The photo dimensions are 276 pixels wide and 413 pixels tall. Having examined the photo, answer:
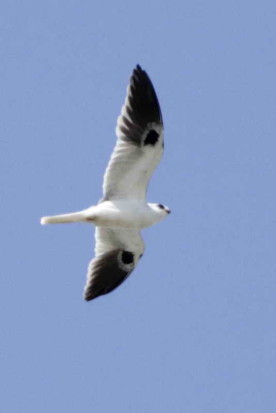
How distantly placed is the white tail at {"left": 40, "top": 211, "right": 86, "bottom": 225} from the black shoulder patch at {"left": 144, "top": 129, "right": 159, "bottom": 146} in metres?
1.32

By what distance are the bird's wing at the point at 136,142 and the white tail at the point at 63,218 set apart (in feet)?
2.13

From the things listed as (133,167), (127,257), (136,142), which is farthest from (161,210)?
(127,257)

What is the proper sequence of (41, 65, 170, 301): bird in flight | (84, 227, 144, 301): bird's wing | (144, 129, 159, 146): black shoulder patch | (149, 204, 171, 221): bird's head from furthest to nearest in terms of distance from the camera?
(84, 227, 144, 301): bird's wing
(149, 204, 171, 221): bird's head
(144, 129, 159, 146): black shoulder patch
(41, 65, 170, 301): bird in flight

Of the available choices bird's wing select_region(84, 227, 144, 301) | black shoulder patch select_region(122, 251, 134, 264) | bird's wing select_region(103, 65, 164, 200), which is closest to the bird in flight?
bird's wing select_region(103, 65, 164, 200)

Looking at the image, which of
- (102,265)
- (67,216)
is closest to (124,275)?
(102,265)

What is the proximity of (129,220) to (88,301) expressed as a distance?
1.77 metres

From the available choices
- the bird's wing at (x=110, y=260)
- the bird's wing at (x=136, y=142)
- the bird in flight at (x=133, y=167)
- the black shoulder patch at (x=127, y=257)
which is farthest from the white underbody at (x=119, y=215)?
the black shoulder patch at (x=127, y=257)

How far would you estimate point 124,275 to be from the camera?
25.9 meters

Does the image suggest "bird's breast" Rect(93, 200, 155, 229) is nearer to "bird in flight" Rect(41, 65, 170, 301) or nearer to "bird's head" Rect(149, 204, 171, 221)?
"bird in flight" Rect(41, 65, 170, 301)

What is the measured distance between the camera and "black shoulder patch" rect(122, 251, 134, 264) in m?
25.7

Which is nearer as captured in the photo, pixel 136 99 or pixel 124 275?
pixel 136 99

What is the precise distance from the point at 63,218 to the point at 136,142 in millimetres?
1416

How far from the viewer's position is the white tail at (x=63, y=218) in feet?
79.6

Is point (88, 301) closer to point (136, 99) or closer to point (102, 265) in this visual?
point (102, 265)
